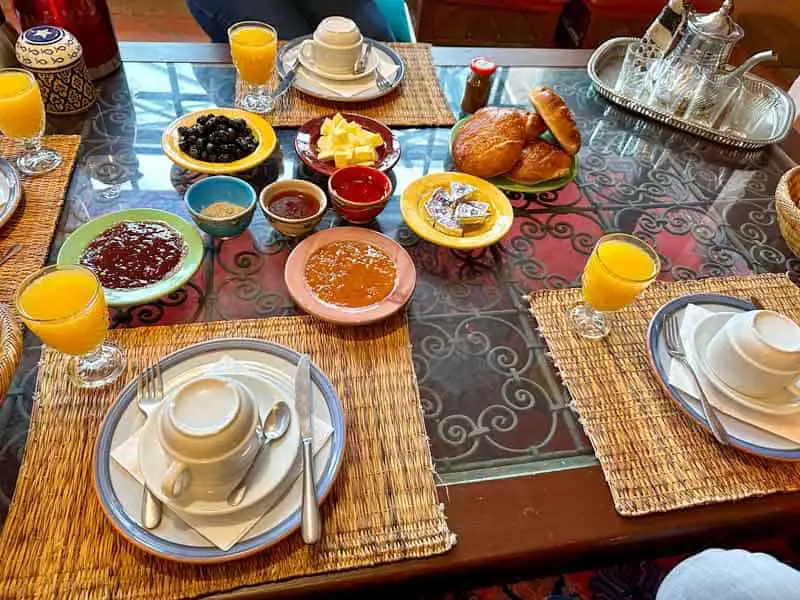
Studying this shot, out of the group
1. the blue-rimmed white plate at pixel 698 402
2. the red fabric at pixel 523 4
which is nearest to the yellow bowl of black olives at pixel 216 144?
the blue-rimmed white plate at pixel 698 402

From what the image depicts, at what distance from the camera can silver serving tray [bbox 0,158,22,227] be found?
1186 mm

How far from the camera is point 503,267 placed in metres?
1.28

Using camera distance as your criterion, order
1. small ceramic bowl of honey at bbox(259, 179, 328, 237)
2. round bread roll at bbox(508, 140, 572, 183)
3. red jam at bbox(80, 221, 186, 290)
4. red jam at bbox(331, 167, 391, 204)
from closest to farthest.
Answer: red jam at bbox(80, 221, 186, 290) → small ceramic bowl of honey at bbox(259, 179, 328, 237) → red jam at bbox(331, 167, 391, 204) → round bread roll at bbox(508, 140, 572, 183)

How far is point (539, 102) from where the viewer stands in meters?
1.47

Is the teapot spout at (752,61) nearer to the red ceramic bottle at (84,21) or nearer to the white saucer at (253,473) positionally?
the white saucer at (253,473)

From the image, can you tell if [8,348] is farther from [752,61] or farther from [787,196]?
[752,61]

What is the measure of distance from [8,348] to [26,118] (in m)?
0.61

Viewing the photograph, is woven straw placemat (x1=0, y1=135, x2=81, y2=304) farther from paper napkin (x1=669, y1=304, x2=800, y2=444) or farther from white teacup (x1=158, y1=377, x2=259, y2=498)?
paper napkin (x1=669, y1=304, x2=800, y2=444)

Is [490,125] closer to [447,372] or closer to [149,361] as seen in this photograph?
[447,372]

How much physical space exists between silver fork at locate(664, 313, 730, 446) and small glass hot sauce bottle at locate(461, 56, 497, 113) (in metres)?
0.80

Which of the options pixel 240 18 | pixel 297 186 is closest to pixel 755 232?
pixel 297 186

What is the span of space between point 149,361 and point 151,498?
29 centimetres

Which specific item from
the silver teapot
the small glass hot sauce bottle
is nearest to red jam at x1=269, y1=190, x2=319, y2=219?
the small glass hot sauce bottle

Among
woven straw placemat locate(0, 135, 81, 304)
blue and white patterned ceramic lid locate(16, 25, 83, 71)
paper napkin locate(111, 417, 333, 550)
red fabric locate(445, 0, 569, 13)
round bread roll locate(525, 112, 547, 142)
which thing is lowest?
red fabric locate(445, 0, 569, 13)
